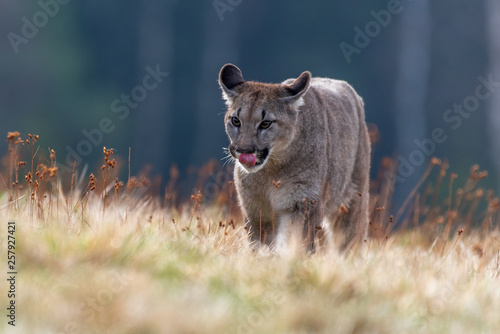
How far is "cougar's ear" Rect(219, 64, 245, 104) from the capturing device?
19.4 feet

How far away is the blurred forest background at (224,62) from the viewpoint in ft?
90.1

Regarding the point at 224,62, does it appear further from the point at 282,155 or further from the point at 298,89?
the point at 282,155

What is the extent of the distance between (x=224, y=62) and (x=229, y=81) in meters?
22.5

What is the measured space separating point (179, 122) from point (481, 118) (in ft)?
41.5

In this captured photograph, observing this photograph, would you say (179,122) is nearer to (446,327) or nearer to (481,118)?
(481,118)

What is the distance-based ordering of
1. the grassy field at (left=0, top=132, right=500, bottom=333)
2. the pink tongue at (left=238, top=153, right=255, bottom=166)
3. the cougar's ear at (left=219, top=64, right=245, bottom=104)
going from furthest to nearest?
the cougar's ear at (left=219, top=64, right=245, bottom=104), the pink tongue at (left=238, top=153, right=255, bottom=166), the grassy field at (left=0, top=132, right=500, bottom=333)

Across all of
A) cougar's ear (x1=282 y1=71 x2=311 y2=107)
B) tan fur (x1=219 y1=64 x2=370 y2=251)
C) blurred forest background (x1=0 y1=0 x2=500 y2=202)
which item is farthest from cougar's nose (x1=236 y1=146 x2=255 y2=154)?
blurred forest background (x1=0 y1=0 x2=500 y2=202)

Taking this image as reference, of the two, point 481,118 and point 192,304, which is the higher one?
point 192,304

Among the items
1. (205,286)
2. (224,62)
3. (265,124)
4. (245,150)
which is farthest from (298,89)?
(224,62)

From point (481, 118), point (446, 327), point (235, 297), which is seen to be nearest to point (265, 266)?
point (235, 297)

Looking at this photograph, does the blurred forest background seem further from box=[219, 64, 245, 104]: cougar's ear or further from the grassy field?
the grassy field

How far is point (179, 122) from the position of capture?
2842cm

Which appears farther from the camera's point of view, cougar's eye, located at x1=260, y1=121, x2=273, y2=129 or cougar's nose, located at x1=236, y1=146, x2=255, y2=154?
cougar's eye, located at x1=260, y1=121, x2=273, y2=129

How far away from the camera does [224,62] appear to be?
28.2 m
